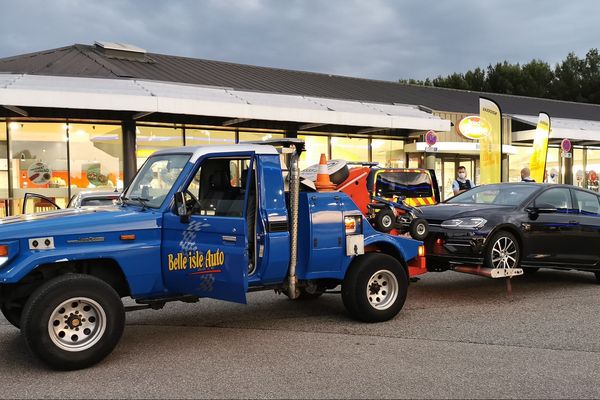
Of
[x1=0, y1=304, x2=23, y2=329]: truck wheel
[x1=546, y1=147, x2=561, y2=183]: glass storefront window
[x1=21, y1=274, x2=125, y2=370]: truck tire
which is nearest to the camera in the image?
[x1=21, y1=274, x2=125, y2=370]: truck tire

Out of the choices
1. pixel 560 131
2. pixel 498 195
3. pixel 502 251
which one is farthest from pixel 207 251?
pixel 560 131

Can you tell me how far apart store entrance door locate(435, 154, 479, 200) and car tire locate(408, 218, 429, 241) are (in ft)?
57.4

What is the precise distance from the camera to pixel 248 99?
16906mm

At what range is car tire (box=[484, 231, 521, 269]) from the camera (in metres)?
7.49

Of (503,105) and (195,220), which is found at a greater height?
(503,105)

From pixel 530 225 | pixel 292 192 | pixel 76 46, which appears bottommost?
pixel 530 225

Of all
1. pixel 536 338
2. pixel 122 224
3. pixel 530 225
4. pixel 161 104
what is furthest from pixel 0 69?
pixel 536 338

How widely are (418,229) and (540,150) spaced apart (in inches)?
425

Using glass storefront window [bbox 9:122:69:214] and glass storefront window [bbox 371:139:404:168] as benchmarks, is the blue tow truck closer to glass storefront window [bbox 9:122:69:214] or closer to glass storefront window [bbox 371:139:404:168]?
glass storefront window [bbox 9:122:69:214]

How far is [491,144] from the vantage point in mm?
14797

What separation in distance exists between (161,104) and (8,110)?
4.42 meters

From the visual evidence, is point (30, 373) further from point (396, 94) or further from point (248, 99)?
point (396, 94)

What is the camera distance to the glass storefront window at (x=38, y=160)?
15812mm

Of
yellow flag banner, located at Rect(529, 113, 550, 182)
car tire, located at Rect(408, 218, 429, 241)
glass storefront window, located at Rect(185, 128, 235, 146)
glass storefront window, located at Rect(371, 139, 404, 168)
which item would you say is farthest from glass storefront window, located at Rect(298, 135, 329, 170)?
car tire, located at Rect(408, 218, 429, 241)
